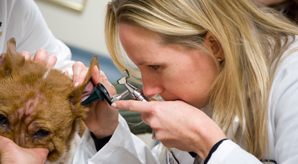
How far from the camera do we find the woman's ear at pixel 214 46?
3.66ft

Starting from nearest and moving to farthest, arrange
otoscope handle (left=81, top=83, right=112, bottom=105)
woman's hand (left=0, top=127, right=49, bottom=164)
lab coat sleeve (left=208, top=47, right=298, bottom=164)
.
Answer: lab coat sleeve (left=208, top=47, right=298, bottom=164)
woman's hand (left=0, top=127, right=49, bottom=164)
otoscope handle (left=81, top=83, right=112, bottom=105)

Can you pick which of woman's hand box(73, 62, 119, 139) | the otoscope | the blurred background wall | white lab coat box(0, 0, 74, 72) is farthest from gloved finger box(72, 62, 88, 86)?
the blurred background wall

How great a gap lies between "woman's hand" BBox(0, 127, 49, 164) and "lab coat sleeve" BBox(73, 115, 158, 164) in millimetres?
293

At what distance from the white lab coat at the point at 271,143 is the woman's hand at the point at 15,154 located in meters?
0.29

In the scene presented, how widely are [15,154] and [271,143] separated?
3.12 ft

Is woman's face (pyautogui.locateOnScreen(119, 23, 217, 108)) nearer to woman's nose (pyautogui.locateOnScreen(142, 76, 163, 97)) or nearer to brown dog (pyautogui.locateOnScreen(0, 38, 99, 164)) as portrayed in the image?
woman's nose (pyautogui.locateOnScreen(142, 76, 163, 97))

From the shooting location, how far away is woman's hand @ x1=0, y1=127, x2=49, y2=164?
1011 millimetres

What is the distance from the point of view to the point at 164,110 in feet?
3.45

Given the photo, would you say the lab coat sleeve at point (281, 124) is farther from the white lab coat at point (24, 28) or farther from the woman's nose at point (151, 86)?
the white lab coat at point (24, 28)

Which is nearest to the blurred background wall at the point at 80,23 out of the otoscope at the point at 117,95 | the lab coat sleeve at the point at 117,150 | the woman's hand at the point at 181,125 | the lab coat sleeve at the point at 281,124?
the lab coat sleeve at the point at 117,150

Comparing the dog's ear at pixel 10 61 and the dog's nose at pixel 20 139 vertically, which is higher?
the dog's ear at pixel 10 61

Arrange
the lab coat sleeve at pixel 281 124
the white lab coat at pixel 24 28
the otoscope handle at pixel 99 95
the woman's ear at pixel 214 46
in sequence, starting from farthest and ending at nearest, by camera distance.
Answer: the white lab coat at pixel 24 28, the otoscope handle at pixel 99 95, the woman's ear at pixel 214 46, the lab coat sleeve at pixel 281 124

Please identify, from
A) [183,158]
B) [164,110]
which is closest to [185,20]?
[164,110]

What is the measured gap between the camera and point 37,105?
3.60ft
